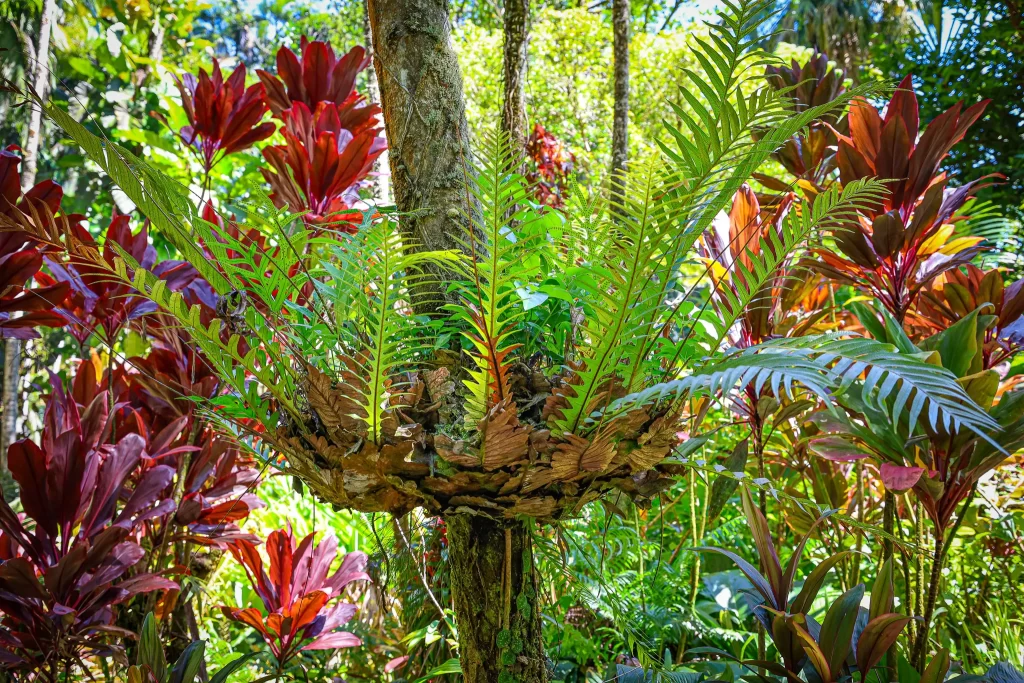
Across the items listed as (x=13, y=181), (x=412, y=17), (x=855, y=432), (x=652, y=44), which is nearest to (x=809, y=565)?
(x=855, y=432)

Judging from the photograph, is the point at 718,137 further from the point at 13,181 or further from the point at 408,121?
the point at 13,181

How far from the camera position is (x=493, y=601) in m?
0.90

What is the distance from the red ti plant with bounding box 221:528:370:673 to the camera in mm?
1516

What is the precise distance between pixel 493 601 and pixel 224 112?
158 centimetres

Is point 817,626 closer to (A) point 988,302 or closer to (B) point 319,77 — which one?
(A) point 988,302

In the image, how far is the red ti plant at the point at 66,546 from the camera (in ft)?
3.92

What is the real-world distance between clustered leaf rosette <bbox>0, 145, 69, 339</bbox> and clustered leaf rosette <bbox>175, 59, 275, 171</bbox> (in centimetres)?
59

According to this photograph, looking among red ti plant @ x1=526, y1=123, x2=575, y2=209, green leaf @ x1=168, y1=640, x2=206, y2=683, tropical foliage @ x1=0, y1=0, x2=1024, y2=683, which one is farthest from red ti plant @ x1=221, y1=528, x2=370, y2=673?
red ti plant @ x1=526, y1=123, x2=575, y2=209

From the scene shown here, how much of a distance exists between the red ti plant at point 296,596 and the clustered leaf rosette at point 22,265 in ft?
2.27

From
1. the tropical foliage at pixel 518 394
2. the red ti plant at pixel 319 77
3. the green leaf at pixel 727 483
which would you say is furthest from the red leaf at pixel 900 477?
the red ti plant at pixel 319 77

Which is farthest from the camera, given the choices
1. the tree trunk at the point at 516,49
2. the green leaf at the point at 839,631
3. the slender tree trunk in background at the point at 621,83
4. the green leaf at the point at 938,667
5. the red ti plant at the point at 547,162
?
the red ti plant at the point at 547,162

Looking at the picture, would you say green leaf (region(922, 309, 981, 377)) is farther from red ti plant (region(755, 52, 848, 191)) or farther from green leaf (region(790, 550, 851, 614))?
red ti plant (region(755, 52, 848, 191))

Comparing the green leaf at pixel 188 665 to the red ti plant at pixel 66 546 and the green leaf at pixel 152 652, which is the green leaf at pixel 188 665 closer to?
the green leaf at pixel 152 652

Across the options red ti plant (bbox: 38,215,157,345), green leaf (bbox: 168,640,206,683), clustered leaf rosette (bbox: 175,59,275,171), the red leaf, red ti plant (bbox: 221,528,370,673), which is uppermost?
clustered leaf rosette (bbox: 175,59,275,171)
